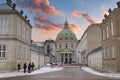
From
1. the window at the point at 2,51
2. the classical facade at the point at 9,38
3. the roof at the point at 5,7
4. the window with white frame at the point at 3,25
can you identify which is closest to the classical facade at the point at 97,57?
the classical facade at the point at 9,38

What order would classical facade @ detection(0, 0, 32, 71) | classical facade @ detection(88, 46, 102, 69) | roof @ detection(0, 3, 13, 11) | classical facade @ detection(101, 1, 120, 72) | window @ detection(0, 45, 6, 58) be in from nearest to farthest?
1. classical facade @ detection(101, 1, 120, 72)
2. classical facade @ detection(0, 0, 32, 71)
3. window @ detection(0, 45, 6, 58)
4. roof @ detection(0, 3, 13, 11)
5. classical facade @ detection(88, 46, 102, 69)

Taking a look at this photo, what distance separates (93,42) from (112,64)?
5033 cm

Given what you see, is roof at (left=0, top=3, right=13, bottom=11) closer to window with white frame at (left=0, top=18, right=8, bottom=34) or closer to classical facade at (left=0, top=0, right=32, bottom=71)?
classical facade at (left=0, top=0, right=32, bottom=71)

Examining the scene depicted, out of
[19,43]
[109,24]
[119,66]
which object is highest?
[109,24]

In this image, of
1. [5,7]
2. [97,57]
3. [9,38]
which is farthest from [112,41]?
[97,57]

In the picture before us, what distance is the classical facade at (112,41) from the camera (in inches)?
1419

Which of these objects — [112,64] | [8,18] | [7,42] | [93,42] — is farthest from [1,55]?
[93,42]

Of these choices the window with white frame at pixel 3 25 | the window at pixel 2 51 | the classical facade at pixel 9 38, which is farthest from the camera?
the window with white frame at pixel 3 25

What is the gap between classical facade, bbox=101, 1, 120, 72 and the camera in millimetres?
36031

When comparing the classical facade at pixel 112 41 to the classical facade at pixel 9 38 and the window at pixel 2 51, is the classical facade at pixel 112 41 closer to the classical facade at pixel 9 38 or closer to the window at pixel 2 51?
the classical facade at pixel 9 38

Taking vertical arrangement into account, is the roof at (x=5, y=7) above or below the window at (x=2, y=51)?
above

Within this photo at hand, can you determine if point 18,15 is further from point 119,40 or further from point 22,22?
point 119,40

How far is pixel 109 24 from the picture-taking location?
4075 centimetres

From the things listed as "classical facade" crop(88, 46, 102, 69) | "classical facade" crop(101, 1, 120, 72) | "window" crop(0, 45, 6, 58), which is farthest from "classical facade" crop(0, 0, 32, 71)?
"classical facade" crop(88, 46, 102, 69)
